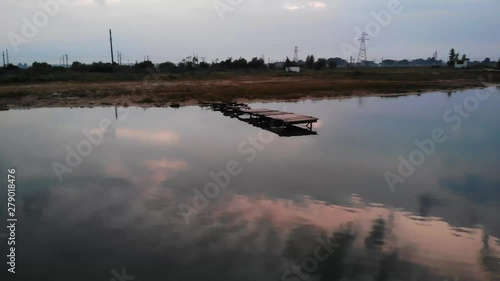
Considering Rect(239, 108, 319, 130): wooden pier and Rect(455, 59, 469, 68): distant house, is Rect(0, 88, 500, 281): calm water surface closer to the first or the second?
Rect(239, 108, 319, 130): wooden pier

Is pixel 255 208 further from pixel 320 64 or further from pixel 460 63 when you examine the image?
pixel 460 63

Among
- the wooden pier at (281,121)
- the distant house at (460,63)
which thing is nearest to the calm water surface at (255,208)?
the wooden pier at (281,121)

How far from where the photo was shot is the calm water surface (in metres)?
6.20

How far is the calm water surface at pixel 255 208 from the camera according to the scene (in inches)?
244

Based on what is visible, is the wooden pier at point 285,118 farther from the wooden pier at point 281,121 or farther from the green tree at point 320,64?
the green tree at point 320,64

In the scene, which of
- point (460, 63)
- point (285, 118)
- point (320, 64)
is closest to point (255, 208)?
point (285, 118)

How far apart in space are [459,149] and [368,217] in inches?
313

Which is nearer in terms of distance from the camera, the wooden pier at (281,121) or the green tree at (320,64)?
the wooden pier at (281,121)

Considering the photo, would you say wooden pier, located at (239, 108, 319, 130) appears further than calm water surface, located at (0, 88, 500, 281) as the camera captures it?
Yes

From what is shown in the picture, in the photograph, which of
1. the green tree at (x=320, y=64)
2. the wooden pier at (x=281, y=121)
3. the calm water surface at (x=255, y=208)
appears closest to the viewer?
the calm water surface at (x=255, y=208)

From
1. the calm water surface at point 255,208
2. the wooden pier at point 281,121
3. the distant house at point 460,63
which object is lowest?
the calm water surface at point 255,208

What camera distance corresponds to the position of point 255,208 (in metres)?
8.51

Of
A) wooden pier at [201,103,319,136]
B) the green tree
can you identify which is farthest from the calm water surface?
the green tree

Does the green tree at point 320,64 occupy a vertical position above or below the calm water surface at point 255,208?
above
